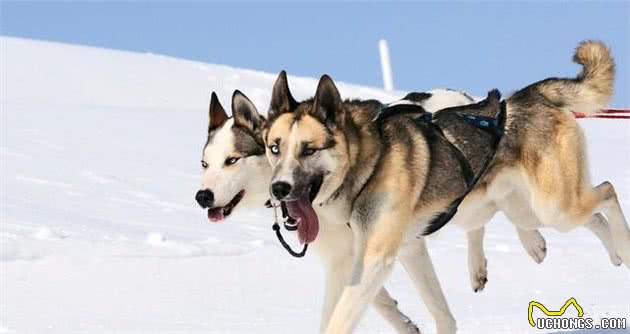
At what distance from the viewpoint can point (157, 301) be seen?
710 cm

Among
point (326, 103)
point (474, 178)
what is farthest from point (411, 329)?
point (326, 103)

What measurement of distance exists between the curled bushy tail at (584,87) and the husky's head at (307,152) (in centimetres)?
124

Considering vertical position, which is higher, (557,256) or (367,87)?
(557,256)

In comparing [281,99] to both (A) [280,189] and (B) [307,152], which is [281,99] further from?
(A) [280,189]

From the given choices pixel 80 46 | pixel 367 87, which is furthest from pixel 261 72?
pixel 80 46

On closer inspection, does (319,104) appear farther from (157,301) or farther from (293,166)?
(157,301)

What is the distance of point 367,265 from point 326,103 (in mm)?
700

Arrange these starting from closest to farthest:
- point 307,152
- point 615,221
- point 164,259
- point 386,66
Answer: point 307,152 < point 615,221 < point 164,259 < point 386,66

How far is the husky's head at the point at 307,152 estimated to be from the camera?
14.1 ft

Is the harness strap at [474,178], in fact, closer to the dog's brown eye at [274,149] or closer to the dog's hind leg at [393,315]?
the dog's hind leg at [393,315]

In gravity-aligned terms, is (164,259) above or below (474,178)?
below

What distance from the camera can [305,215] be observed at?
4.54 metres

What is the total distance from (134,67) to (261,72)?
2.71 metres

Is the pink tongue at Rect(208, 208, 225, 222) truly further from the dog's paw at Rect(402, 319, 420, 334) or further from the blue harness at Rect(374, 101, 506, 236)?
the dog's paw at Rect(402, 319, 420, 334)
